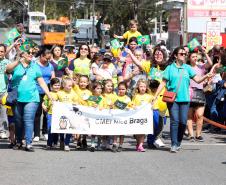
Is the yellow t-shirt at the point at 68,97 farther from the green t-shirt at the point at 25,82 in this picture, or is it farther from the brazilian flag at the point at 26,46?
the brazilian flag at the point at 26,46

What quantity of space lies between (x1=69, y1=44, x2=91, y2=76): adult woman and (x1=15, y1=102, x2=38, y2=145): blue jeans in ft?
8.29

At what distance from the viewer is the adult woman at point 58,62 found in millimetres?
15047

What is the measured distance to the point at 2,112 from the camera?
14547 millimetres

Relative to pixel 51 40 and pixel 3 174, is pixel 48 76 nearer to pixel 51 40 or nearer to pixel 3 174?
pixel 3 174

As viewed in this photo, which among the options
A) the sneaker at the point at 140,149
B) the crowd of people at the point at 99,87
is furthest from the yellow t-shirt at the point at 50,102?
the sneaker at the point at 140,149

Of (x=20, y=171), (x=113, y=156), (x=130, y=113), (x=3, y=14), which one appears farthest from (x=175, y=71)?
(x=3, y=14)

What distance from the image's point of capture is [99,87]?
1303cm

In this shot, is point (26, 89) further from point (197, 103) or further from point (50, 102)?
point (197, 103)

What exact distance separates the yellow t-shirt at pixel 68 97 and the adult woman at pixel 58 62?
6.49ft

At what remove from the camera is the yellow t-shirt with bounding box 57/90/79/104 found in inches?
514

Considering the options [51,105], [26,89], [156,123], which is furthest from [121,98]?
[26,89]

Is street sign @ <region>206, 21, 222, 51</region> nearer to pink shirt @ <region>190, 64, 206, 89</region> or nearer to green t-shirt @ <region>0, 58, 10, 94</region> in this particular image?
pink shirt @ <region>190, 64, 206, 89</region>

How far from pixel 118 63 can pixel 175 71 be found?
9.18ft

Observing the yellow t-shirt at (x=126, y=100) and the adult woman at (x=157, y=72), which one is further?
the adult woman at (x=157, y=72)
